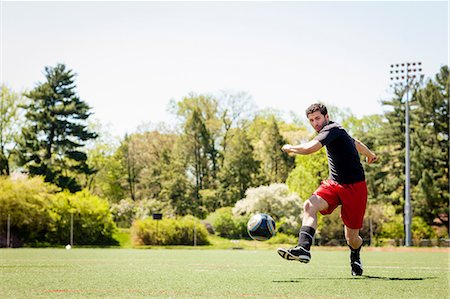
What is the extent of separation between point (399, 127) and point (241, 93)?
712 inches

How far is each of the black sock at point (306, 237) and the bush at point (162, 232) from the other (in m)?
35.4

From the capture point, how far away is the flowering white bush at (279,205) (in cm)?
4894

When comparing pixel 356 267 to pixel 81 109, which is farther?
pixel 81 109

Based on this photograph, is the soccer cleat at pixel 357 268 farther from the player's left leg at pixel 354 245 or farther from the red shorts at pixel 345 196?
the red shorts at pixel 345 196

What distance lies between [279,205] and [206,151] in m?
14.9

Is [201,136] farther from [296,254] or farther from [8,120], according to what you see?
[296,254]

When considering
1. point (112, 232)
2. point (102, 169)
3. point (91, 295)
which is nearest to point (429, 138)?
point (112, 232)

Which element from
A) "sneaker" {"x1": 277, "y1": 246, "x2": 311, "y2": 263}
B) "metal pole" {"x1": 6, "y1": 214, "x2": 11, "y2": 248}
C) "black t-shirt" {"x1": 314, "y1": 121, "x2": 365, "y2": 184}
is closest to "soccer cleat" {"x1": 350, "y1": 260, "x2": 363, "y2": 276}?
"black t-shirt" {"x1": 314, "y1": 121, "x2": 365, "y2": 184}

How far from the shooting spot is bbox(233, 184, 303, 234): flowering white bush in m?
48.9

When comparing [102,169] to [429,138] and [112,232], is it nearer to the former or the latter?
[112,232]

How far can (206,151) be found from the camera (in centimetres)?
6262

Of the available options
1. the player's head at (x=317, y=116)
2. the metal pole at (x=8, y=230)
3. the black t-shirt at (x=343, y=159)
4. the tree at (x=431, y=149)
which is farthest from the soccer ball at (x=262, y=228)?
the tree at (x=431, y=149)

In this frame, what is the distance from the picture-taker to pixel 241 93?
6166 centimetres

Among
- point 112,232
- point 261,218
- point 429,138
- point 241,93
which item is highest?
point 241,93
